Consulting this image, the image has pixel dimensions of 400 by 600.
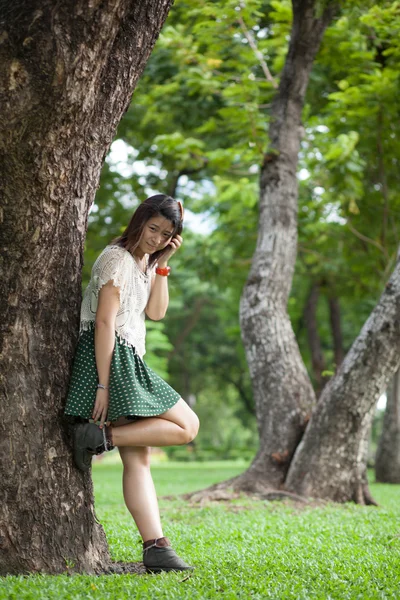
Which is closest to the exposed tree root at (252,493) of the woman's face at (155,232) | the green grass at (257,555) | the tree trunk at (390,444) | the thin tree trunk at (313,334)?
the green grass at (257,555)

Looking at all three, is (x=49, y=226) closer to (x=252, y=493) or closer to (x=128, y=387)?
(x=128, y=387)

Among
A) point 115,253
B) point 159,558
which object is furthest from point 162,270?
point 159,558

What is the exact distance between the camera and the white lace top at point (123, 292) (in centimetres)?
432

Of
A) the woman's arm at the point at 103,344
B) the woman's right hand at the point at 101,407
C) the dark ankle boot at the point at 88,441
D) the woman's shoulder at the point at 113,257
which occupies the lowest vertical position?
the dark ankle boot at the point at 88,441

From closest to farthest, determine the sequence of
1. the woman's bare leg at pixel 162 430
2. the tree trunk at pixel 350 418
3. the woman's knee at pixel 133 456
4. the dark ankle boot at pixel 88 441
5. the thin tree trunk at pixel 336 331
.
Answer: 1. the dark ankle boot at pixel 88 441
2. the woman's bare leg at pixel 162 430
3. the woman's knee at pixel 133 456
4. the tree trunk at pixel 350 418
5. the thin tree trunk at pixel 336 331

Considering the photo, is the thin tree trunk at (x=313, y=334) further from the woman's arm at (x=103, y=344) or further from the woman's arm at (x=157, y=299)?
the woman's arm at (x=103, y=344)

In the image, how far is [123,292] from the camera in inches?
174

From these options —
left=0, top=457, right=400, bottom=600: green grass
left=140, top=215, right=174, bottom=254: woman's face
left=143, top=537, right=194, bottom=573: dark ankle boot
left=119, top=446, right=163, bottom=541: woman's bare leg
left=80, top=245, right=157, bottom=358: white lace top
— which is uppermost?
left=140, top=215, right=174, bottom=254: woman's face

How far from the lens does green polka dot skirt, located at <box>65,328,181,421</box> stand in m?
4.10

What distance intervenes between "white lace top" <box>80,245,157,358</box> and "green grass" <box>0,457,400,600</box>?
1.38m

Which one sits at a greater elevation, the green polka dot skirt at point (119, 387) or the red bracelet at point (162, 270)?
the red bracelet at point (162, 270)

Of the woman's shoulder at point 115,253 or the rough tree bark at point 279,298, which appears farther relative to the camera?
the rough tree bark at point 279,298

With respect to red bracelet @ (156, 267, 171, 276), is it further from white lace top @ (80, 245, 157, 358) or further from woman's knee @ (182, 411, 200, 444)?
woman's knee @ (182, 411, 200, 444)

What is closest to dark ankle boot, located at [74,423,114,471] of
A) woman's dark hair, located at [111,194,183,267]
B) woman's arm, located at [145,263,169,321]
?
woman's arm, located at [145,263,169,321]
